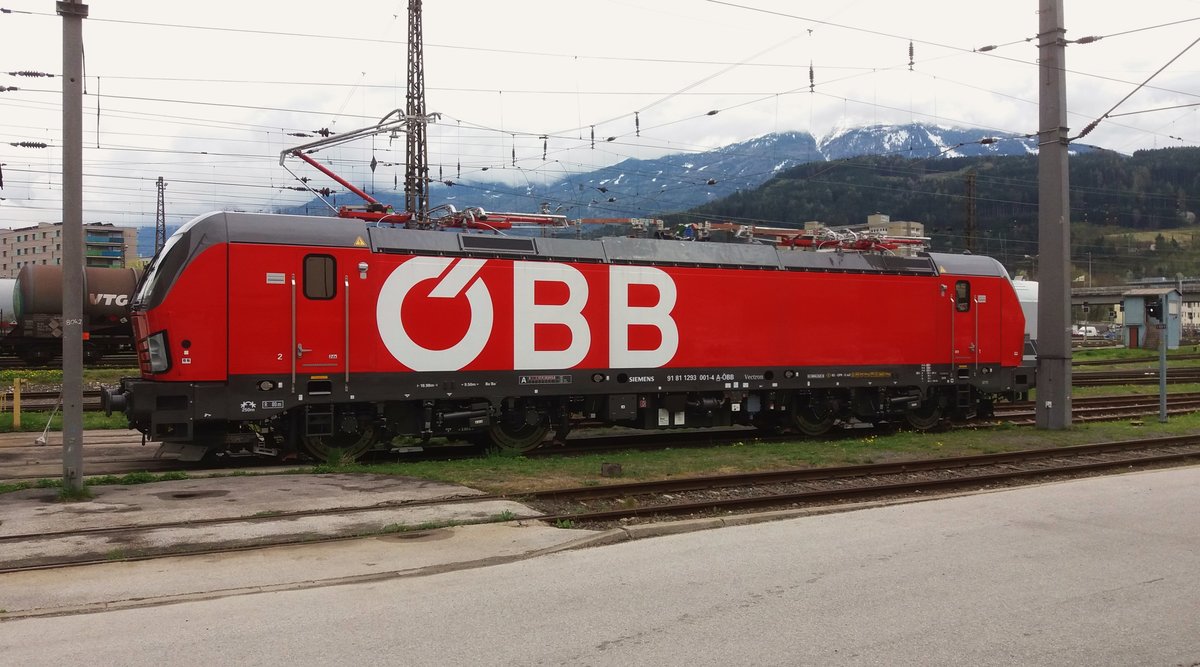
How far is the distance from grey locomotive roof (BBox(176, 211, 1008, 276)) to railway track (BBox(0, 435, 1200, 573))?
4.66 metres

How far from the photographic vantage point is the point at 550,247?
15102 millimetres

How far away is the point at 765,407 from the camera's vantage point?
17453mm

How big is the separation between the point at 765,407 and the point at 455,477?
737 centimetres

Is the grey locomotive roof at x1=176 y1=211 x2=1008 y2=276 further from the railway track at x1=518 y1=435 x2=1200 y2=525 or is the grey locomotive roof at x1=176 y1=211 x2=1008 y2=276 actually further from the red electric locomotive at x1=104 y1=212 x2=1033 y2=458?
the railway track at x1=518 y1=435 x2=1200 y2=525

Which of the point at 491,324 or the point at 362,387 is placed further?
the point at 491,324

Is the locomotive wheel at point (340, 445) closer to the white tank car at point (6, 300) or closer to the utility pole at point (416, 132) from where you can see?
the utility pole at point (416, 132)

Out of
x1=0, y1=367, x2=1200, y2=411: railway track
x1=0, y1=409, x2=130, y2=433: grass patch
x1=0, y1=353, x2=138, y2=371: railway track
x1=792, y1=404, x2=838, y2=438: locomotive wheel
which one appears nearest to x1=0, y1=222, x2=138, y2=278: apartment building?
x1=0, y1=353, x2=138, y2=371: railway track

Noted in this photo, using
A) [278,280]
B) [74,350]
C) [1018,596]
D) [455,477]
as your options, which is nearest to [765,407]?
[455,477]

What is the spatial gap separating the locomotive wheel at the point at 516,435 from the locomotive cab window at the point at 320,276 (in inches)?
138

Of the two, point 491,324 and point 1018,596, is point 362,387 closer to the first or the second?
point 491,324

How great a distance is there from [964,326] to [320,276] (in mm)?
13480

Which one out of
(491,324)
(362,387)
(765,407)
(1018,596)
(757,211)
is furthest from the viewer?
(757,211)

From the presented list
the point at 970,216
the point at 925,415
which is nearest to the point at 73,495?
the point at 925,415

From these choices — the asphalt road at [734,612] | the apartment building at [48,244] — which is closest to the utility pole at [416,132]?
the asphalt road at [734,612]
